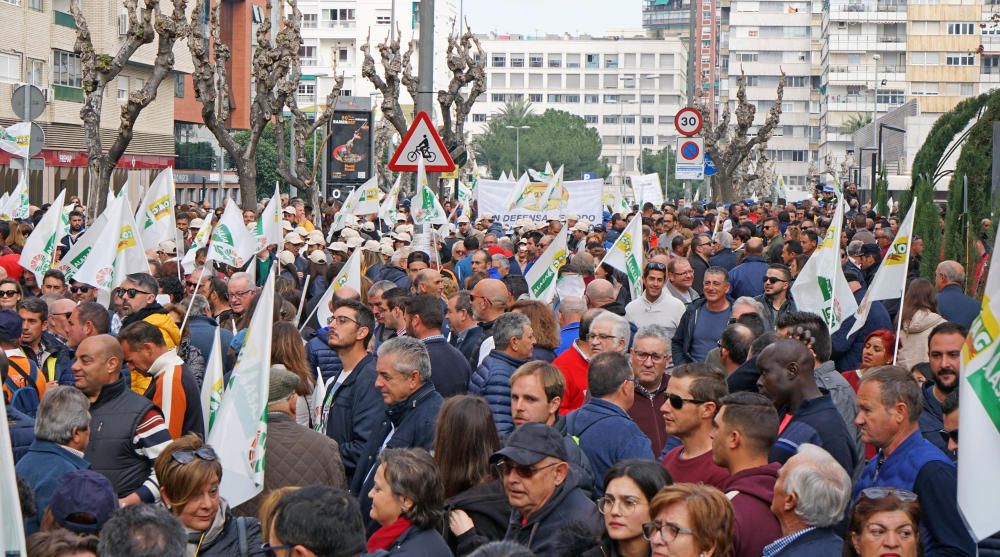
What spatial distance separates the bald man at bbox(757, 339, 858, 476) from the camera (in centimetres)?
685

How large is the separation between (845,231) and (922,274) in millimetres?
4156

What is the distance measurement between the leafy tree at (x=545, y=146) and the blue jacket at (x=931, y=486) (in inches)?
4920

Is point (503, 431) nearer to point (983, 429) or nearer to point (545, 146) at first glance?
point (983, 429)

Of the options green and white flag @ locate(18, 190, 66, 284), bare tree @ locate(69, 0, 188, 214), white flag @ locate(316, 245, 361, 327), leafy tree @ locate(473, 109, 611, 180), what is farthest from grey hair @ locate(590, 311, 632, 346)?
leafy tree @ locate(473, 109, 611, 180)

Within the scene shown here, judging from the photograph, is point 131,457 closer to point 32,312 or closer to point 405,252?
point 32,312

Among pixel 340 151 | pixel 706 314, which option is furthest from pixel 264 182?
pixel 706 314

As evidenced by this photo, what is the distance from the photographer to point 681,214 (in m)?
24.1

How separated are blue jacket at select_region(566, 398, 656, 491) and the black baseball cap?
97cm

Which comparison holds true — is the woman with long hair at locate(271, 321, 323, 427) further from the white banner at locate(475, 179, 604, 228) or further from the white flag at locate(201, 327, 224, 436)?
the white banner at locate(475, 179, 604, 228)

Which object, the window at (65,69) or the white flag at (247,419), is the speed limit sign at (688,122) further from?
the window at (65,69)

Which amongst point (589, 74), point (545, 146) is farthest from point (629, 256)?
point (589, 74)

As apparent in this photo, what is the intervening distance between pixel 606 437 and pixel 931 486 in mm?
1649

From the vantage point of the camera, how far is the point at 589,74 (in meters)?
179

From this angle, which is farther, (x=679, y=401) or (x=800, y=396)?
(x=800, y=396)
